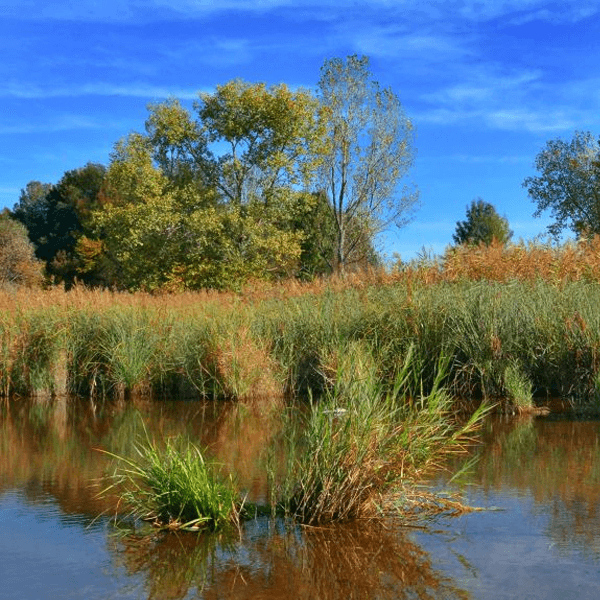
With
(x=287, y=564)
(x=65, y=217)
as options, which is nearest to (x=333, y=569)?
(x=287, y=564)

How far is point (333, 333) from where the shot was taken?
12.5m

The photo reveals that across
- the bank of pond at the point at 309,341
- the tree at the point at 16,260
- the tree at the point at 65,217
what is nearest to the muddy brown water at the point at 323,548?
the bank of pond at the point at 309,341

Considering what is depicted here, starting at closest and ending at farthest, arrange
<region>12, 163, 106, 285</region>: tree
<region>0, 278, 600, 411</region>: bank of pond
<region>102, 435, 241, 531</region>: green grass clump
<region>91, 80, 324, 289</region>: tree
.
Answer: <region>102, 435, 241, 531</region>: green grass clump → <region>0, 278, 600, 411</region>: bank of pond → <region>91, 80, 324, 289</region>: tree → <region>12, 163, 106, 285</region>: tree

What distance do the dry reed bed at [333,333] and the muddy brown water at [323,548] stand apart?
353 centimetres

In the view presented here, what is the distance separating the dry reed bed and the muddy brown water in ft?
11.6

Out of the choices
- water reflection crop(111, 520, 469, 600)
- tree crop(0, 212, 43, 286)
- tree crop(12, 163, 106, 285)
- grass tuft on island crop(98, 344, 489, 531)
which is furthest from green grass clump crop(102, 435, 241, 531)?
tree crop(12, 163, 106, 285)

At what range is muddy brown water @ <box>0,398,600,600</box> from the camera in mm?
4227

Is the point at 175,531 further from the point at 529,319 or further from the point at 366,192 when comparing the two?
the point at 366,192

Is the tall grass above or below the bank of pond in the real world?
below

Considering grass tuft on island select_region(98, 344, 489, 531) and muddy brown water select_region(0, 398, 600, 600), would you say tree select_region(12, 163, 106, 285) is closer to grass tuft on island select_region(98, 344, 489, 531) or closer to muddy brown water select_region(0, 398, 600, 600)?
muddy brown water select_region(0, 398, 600, 600)

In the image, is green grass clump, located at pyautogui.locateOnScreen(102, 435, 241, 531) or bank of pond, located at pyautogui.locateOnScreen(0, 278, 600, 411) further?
bank of pond, located at pyautogui.locateOnScreen(0, 278, 600, 411)

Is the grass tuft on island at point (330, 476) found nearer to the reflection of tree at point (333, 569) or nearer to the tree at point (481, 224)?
the reflection of tree at point (333, 569)

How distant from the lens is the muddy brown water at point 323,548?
13.9 feet

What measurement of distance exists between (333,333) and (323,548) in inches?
304
